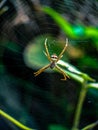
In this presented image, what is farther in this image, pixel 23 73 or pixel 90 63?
pixel 23 73

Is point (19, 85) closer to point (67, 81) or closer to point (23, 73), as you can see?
point (23, 73)

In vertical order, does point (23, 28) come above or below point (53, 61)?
above

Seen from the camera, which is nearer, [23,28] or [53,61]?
[53,61]

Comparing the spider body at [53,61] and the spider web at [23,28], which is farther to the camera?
the spider web at [23,28]

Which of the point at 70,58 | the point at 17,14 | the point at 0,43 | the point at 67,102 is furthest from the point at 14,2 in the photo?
the point at 67,102

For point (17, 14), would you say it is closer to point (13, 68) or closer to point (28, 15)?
point (28, 15)

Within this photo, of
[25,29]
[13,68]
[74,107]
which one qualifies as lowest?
[74,107]

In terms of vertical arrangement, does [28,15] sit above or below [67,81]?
above

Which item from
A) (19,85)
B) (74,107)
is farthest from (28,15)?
(74,107)

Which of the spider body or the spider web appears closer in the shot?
the spider body
